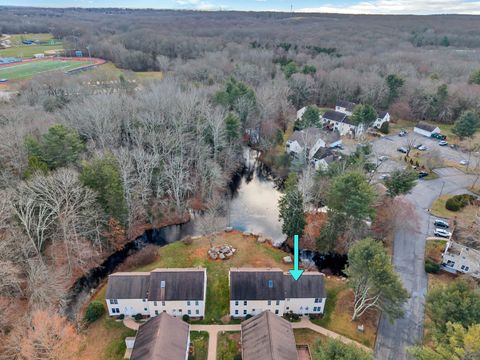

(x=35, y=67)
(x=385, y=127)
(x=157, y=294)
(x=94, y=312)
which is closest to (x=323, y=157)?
(x=385, y=127)

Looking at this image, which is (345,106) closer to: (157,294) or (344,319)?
(344,319)

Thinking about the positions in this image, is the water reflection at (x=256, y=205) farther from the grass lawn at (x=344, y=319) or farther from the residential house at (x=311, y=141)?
the grass lawn at (x=344, y=319)

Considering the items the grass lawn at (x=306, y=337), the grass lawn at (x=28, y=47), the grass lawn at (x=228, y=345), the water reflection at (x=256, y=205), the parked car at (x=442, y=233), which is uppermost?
the grass lawn at (x=28, y=47)

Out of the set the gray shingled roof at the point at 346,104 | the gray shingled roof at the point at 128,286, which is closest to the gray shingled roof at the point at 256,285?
the gray shingled roof at the point at 128,286

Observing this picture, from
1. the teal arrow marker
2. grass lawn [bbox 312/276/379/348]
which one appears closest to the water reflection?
the teal arrow marker

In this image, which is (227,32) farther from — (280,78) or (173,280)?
(173,280)

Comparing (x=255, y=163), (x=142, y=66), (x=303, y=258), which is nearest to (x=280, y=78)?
(x=255, y=163)
